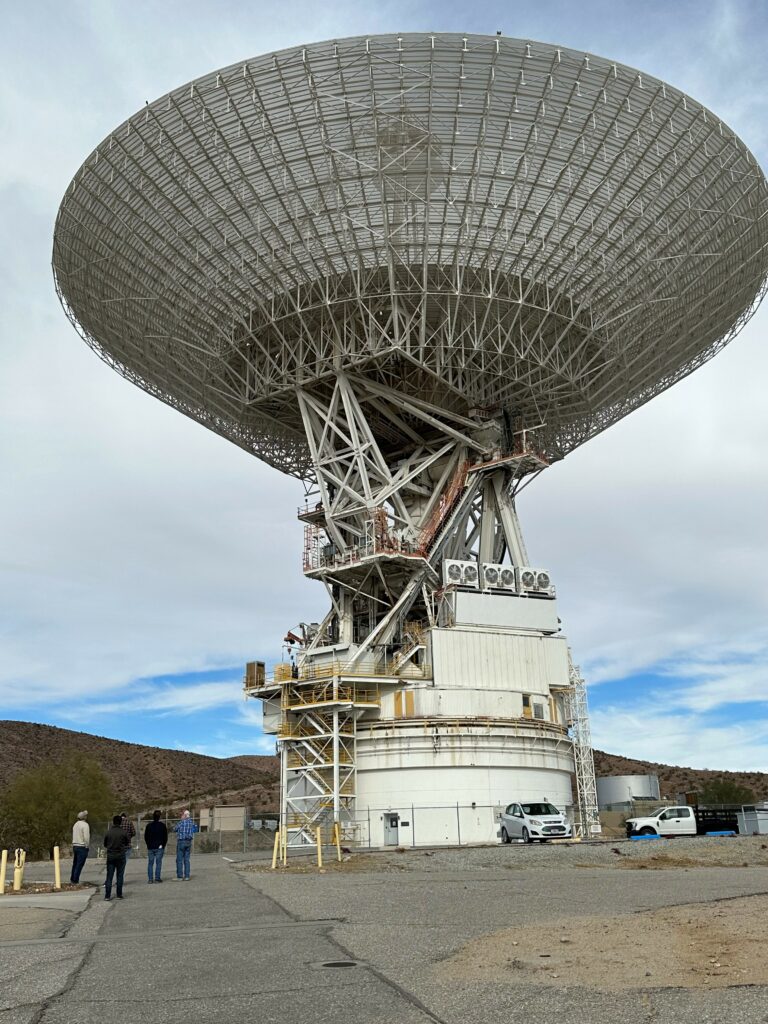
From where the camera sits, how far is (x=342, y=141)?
30.0 metres

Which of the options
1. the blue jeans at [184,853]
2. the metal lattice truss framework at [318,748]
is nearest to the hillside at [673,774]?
the metal lattice truss framework at [318,748]

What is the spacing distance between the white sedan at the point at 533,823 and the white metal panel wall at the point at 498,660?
18.8 feet

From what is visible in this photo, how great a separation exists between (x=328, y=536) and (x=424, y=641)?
6.24 m

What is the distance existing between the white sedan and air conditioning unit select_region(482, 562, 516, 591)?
963 centimetres

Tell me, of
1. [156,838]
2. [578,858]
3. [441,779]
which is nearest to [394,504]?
[441,779]

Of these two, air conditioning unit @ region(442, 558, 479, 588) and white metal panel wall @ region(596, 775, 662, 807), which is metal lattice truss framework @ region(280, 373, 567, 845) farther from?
white metal panel wall @ region(596, 775, 662, 807)

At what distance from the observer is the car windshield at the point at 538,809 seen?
34.5 meters

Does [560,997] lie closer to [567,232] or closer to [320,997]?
[320,997]

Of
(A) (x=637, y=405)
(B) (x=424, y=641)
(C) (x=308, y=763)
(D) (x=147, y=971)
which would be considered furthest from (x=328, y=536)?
(D) (x=147, y=971)

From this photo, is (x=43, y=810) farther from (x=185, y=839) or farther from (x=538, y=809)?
(x=185, y=839)

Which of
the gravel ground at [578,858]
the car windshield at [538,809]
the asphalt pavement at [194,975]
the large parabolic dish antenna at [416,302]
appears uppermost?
the large parabolic dish antenna at [416,302]

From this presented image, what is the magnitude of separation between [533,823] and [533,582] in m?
12.0

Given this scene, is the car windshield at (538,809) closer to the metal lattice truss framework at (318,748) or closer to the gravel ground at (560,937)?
the metal lattice truss framework at (318,748)

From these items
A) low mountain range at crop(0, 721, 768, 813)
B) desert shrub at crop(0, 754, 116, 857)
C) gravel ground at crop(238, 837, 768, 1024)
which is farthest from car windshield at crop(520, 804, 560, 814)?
low mountain range at crop(0, 721, 768, 813)
